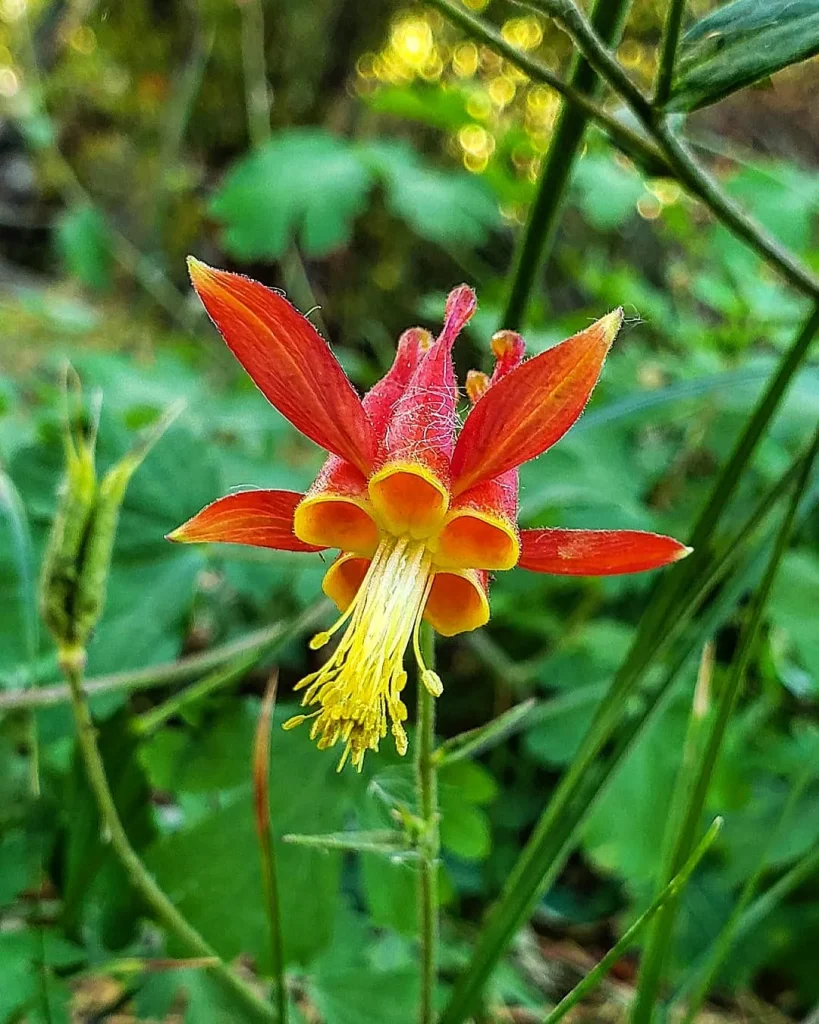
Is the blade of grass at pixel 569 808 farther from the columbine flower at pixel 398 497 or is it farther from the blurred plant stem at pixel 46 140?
the blurred plant stem at pixel 46 140

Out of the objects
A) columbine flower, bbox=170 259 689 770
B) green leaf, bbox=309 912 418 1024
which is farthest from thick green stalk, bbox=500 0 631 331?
green leaf, bbox=309 912 418 1024

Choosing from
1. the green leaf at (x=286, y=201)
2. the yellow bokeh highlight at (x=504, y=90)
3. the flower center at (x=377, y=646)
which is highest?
the yellow bokeh highlight at (x=504, y=90)

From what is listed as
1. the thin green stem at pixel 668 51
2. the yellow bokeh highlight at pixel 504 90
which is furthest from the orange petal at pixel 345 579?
the yellow bokeh highlight at pixel 504 90

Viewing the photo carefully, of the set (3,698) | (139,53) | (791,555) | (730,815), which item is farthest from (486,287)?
(139,53)

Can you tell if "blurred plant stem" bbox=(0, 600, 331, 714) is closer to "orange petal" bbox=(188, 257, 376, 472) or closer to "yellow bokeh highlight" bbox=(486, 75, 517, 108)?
"orange petal" bbox=(188, 257, 376, 472)

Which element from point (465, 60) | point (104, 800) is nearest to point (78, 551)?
point (104, 800)

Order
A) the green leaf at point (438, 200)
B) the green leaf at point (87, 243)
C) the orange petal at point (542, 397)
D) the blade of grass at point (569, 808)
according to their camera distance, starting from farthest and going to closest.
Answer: the green leaf at point (87, 243) < the green leaf at point (438, 200) < the blade of grass at point (569, 808) < the orange petal at point (542, 397)

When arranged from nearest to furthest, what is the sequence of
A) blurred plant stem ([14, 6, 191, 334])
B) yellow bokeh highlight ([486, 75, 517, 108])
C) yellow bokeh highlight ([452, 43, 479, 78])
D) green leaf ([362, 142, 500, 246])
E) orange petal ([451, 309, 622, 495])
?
orange petal ([451, 309, 622, 495])
green leaf ([362, 142, 500, 246])
blurred plant stem ([14, 6, 191, 334])
yellow bokeh highlight ([486, 75, 517, 108])
yellow bokeh highlight ([452, 43, 479, 78])

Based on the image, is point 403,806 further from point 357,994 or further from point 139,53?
point 139,53
